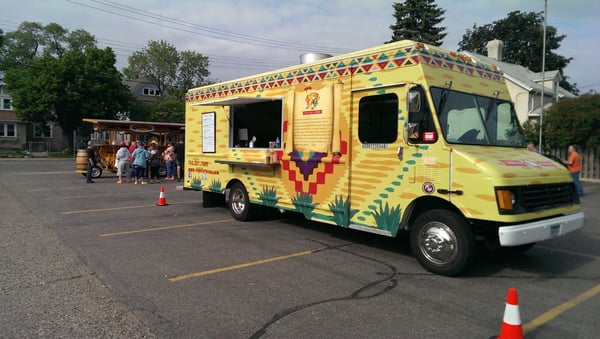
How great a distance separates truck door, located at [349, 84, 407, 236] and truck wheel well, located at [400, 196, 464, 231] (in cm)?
13

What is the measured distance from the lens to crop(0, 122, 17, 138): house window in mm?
50481

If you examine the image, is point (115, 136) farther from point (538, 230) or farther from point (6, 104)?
point (6, 104)

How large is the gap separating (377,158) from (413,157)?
637mm

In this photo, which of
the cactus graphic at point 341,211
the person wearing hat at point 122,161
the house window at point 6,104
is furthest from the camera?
the house window at point 6,104

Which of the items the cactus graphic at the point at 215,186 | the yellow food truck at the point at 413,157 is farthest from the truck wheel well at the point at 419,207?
the cactus graphic at the point at 215,186

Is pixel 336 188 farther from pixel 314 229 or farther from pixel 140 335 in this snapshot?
pixel 140 335

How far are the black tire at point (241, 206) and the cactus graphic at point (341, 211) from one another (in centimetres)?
246

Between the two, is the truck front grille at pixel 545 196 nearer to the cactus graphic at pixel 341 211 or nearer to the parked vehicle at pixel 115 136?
the cactus graphic at pixel 341 211

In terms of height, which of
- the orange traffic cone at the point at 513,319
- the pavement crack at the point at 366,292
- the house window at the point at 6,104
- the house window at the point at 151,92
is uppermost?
the house window at the point at 151,92

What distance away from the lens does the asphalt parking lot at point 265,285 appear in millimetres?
3838

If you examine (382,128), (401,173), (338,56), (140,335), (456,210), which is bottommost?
(140,335)

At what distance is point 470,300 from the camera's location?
4.51 metres

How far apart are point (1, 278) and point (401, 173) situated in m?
5.14

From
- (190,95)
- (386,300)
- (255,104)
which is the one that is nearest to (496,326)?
(386,300)
